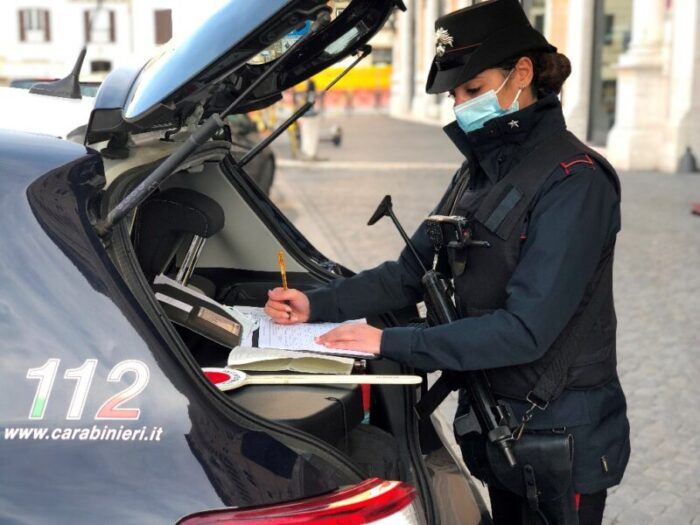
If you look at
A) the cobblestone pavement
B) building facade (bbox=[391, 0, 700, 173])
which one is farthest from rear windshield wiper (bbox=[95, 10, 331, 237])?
building facade (bbox=[391, 0, 700, 173])

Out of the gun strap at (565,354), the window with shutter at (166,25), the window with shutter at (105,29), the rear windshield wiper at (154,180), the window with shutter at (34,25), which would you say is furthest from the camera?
the window with shutter at (34,25)

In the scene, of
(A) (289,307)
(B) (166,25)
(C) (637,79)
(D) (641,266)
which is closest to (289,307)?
(A) (289,307)

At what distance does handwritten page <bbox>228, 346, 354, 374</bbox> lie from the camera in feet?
8.00

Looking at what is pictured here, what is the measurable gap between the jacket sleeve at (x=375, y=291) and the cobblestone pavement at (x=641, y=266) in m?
1.83

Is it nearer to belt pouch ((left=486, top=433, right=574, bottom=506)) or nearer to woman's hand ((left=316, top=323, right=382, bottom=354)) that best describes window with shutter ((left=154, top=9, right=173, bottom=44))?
woman's hand ((left=316, top=323, right=382, bottom=354))

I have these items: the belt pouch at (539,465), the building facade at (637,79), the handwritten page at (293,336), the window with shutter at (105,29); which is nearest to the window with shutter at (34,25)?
the window with shutter at (105,29)

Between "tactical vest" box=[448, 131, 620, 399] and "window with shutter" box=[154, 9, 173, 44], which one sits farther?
"window with shutter" box=[154, 9, 173, 44]

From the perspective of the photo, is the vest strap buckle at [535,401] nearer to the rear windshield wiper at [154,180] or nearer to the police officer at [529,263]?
the police officer at [529,263]

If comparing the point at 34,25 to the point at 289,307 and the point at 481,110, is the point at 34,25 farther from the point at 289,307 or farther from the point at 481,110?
the point at 481,110

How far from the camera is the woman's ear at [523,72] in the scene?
248cm

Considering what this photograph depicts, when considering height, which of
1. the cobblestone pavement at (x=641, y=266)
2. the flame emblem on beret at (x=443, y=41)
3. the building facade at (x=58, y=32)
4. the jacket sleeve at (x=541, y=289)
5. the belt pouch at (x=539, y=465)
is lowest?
the building facade at (x=58, y=32)

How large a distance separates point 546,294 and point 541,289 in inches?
0.6

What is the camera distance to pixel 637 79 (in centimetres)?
1803

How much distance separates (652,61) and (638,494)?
1454 centimetres
